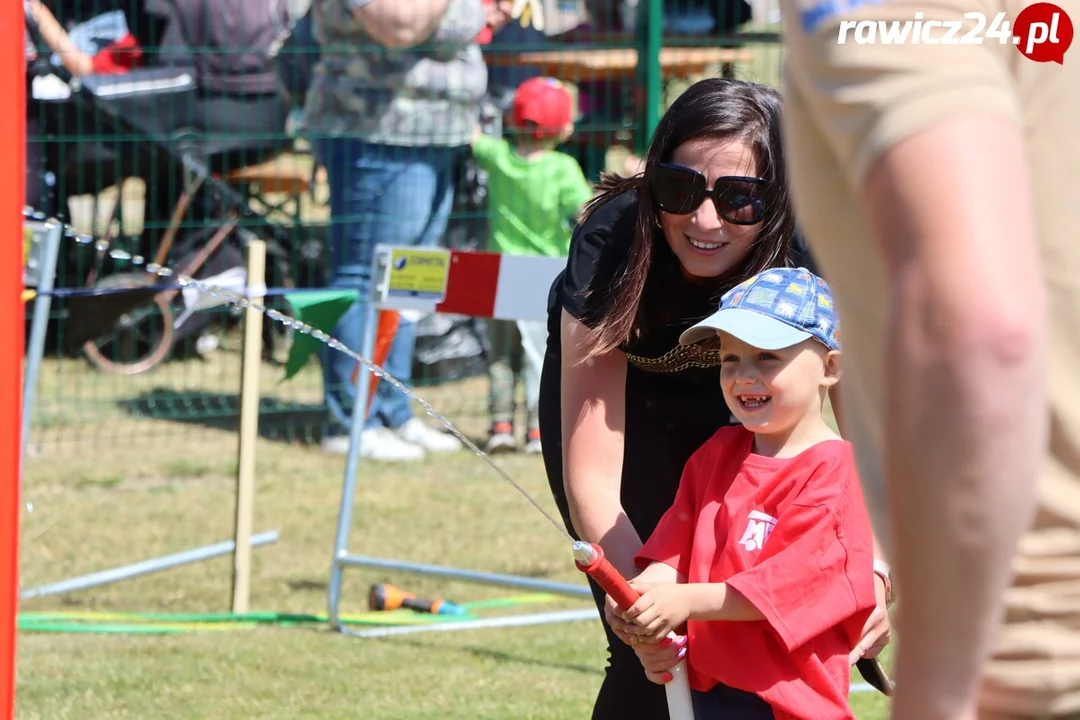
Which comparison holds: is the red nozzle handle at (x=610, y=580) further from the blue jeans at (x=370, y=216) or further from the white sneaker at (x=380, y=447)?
the blue jeans at (x=370, y=216)

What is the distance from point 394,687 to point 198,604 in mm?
1207

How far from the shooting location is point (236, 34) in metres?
8.21

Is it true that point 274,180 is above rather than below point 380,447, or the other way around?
above

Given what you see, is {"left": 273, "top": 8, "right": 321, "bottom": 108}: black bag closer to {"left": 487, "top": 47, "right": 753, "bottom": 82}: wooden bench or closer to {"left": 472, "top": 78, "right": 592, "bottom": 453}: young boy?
{"left": 472, "top": 78, "right": 592, "bottom": 453}: young boy

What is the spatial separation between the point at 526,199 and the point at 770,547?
17.6ft

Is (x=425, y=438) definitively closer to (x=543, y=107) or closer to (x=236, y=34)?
(x=543, y=107)

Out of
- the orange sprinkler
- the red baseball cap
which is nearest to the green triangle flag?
the orange sprinkler

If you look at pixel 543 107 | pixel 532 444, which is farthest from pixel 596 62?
pixel 532 444

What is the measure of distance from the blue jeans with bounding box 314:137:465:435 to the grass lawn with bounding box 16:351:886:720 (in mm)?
386

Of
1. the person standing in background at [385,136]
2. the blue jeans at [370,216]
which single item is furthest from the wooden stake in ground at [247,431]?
the blue jeans at [370,216]

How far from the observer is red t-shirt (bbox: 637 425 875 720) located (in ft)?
8.02

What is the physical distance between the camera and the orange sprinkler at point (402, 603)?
531 cm

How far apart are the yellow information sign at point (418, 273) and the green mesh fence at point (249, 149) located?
2.53 metres

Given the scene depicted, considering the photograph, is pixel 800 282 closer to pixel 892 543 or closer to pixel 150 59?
pixel 892 543
